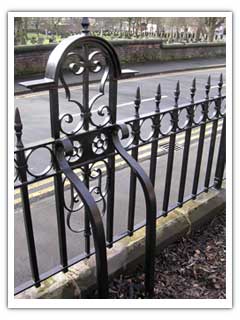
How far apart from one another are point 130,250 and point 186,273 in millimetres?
406

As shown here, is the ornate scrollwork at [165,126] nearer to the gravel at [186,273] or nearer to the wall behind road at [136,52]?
the gravel at [186,273]

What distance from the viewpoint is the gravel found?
6.74 ft

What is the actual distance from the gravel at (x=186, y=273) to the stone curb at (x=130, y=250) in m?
0.07

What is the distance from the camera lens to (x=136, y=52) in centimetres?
1365

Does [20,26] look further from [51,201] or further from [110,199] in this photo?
[110,199]

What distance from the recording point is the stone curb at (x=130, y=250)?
1834 millimetres

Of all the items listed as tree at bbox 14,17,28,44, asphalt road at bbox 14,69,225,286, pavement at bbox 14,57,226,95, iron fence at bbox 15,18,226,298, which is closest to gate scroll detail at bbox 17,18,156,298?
iron fence at bbox 15,18,226,298

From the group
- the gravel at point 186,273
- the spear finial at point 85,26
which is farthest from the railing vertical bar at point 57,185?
the gravel at point 186,273

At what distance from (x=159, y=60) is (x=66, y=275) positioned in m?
13.9

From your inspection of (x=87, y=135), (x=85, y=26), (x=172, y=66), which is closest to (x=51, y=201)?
(x=87, y=135)

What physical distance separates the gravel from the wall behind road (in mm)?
7417

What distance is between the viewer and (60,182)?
170 cm
